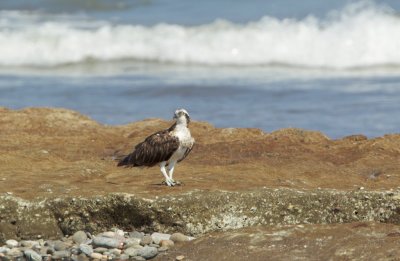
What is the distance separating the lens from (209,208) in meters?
12.4

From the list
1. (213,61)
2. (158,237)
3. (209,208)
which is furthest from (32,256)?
(213,61)

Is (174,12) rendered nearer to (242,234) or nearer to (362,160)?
(362,160)

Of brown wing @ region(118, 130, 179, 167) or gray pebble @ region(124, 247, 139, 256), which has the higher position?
brown wing @ region(118, 130, 179, 167)

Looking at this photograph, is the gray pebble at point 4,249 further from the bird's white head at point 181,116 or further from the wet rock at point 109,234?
the bird's white head at point 181,116

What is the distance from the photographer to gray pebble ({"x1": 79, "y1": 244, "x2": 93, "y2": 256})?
11938mm

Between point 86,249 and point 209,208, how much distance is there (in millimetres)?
1510

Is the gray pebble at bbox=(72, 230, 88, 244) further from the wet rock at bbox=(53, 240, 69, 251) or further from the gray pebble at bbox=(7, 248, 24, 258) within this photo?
the gray pebble at bbox=(7, 248, 24, 258)

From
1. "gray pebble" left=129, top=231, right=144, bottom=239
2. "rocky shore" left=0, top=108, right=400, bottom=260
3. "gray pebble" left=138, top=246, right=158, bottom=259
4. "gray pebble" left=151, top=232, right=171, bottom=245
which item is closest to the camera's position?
"rocky shore" left=0, top=108, right=400, bottom=260

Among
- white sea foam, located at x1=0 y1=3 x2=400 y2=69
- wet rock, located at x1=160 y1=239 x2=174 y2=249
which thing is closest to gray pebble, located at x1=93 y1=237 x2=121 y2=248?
wet rock, located at x1=160 y1=239 x2=174 y2=249

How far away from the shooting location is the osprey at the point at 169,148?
13227mm

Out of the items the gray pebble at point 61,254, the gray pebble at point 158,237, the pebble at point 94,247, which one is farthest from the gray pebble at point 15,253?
the gray pebble at point 158,237

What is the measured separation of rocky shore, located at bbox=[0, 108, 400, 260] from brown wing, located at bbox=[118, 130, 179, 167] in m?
0.32

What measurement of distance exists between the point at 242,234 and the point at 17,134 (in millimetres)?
6479

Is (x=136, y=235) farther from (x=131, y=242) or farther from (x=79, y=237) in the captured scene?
(x=79, y=237)
